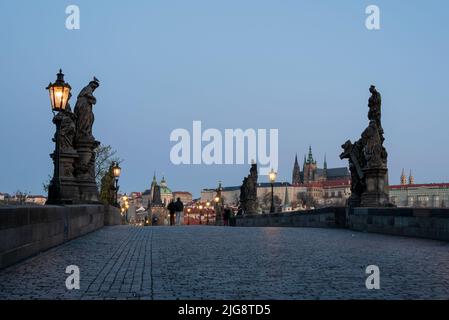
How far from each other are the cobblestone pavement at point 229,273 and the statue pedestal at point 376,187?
330 inches

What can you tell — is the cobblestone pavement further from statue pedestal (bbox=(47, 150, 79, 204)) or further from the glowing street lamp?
statue pedestal (bbox=(47, 150, 79, 204))

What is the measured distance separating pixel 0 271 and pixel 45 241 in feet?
10.2

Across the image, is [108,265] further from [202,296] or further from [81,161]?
[81,161]

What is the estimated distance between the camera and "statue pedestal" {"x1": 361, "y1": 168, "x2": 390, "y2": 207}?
69.5 ft

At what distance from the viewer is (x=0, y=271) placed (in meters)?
Answer: 8.15

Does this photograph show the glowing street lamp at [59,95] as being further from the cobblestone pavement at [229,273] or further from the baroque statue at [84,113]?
the baroque statue at [84,113]

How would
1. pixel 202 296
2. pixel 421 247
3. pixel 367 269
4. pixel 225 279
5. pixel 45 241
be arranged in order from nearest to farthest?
pixel 202 296 → pixel 225 279 → pixel 367 269 → pixel 45 241 → pixel 421 247

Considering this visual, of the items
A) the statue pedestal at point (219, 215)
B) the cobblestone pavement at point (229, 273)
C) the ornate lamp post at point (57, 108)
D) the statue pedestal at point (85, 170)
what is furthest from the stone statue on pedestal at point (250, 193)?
the cobblestone pavement at point (229, 273)

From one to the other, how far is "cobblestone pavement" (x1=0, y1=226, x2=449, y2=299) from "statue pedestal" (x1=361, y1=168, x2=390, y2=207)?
27.5 feet

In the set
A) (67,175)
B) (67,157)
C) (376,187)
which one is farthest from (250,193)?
(67,157)

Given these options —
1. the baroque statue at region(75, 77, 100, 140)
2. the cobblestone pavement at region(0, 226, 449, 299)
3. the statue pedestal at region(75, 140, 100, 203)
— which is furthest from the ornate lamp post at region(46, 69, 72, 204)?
the baroque statue at region(75, 77, 100, 140)

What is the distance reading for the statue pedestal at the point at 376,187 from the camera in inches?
834
